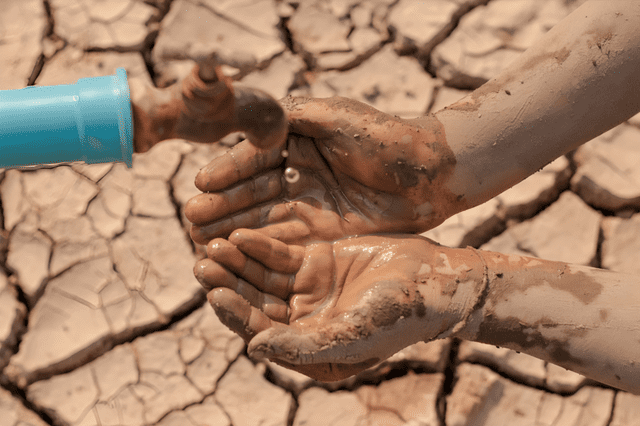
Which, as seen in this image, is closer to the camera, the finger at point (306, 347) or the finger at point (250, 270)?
the finger at point (306, 347)

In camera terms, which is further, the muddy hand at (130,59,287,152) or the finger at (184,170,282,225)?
the finger at (184,170,282,225)

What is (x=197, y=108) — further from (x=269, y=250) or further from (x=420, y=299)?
(x=420, y=299)

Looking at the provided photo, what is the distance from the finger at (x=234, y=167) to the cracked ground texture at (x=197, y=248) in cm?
69

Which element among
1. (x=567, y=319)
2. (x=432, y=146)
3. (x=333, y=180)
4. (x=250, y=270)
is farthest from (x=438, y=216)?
(x=250, y=270)

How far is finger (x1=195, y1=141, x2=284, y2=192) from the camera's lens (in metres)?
1.41

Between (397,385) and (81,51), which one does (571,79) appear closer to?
(397,385)

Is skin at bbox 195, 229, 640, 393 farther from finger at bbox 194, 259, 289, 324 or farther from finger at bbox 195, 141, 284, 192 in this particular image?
finger at bbox 195, 141, 284, 192

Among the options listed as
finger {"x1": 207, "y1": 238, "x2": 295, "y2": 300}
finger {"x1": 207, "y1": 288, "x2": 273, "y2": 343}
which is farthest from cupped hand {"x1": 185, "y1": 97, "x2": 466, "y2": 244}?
finger {"x1": 207, "y1": 288, "x2": 273, "y2": 343}

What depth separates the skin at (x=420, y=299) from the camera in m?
1.28

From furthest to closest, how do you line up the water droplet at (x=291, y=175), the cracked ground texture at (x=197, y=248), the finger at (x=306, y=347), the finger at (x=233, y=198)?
the cracked ground texture at (x=197, y=248)
the water droplet at (x=291, y=175)
the finger at (x=233, y=198)
the finger at (x=306, y=347)

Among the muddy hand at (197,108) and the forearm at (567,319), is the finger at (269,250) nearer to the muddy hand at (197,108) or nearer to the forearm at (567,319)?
the muddy hand at (197,108)

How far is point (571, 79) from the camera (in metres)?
1.50

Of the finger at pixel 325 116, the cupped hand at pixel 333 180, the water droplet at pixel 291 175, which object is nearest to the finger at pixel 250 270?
the cupped hand at pixel 333 180

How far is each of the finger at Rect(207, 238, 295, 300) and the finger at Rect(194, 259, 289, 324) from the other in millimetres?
15
